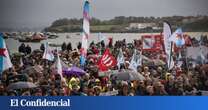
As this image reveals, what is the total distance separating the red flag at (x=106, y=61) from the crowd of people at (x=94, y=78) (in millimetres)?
87

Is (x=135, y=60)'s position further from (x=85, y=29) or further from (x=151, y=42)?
(x=85, y=29)

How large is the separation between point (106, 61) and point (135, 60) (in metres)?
0.55

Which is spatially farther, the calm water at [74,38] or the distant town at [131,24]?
the distant town at [131,24]

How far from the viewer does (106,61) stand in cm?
1056

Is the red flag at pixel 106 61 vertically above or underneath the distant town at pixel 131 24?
underneath

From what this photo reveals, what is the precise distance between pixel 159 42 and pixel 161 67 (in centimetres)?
45

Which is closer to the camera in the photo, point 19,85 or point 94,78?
point 19,85

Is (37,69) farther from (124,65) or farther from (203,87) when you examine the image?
(203,87)

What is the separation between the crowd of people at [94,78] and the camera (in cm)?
1025

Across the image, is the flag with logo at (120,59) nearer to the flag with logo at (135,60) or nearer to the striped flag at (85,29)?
the flag with logo at (135,60)

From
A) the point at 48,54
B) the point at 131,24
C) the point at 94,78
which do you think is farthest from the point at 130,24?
the point at 48,54

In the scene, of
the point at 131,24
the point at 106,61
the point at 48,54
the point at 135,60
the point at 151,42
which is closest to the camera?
the point at 48,54

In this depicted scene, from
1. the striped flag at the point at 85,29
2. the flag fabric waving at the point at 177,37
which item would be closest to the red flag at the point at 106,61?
the striped flag at the point at 85,29

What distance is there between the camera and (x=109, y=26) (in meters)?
10.6
